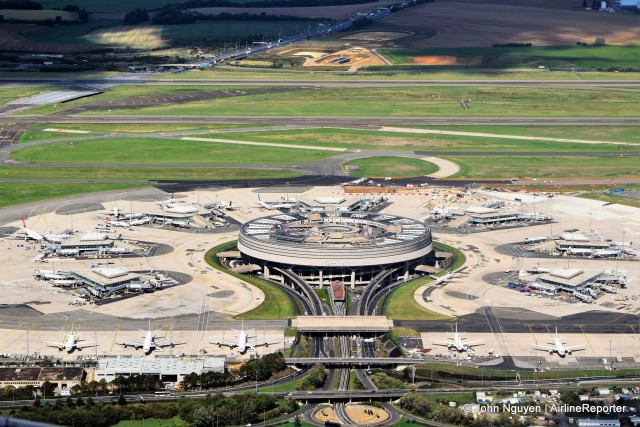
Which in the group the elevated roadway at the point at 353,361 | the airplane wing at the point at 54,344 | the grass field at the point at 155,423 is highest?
the grass field at the point at 155,423

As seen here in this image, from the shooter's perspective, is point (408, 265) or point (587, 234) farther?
point (587, 234)

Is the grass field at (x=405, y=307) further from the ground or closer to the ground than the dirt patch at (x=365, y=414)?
closer to the ground

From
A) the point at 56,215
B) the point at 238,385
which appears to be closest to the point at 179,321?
the point at 238,385

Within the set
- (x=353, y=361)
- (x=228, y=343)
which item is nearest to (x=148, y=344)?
A: (x=228, y=343)

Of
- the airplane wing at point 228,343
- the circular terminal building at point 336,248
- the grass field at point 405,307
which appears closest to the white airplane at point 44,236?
the circular terminal building at point 336,248

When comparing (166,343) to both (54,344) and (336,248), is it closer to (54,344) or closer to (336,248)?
(54,344)

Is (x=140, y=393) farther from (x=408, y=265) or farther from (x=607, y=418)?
(x=408, y=265)

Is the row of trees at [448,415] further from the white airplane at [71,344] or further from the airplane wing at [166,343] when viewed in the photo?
the white airplane at [71,344]
